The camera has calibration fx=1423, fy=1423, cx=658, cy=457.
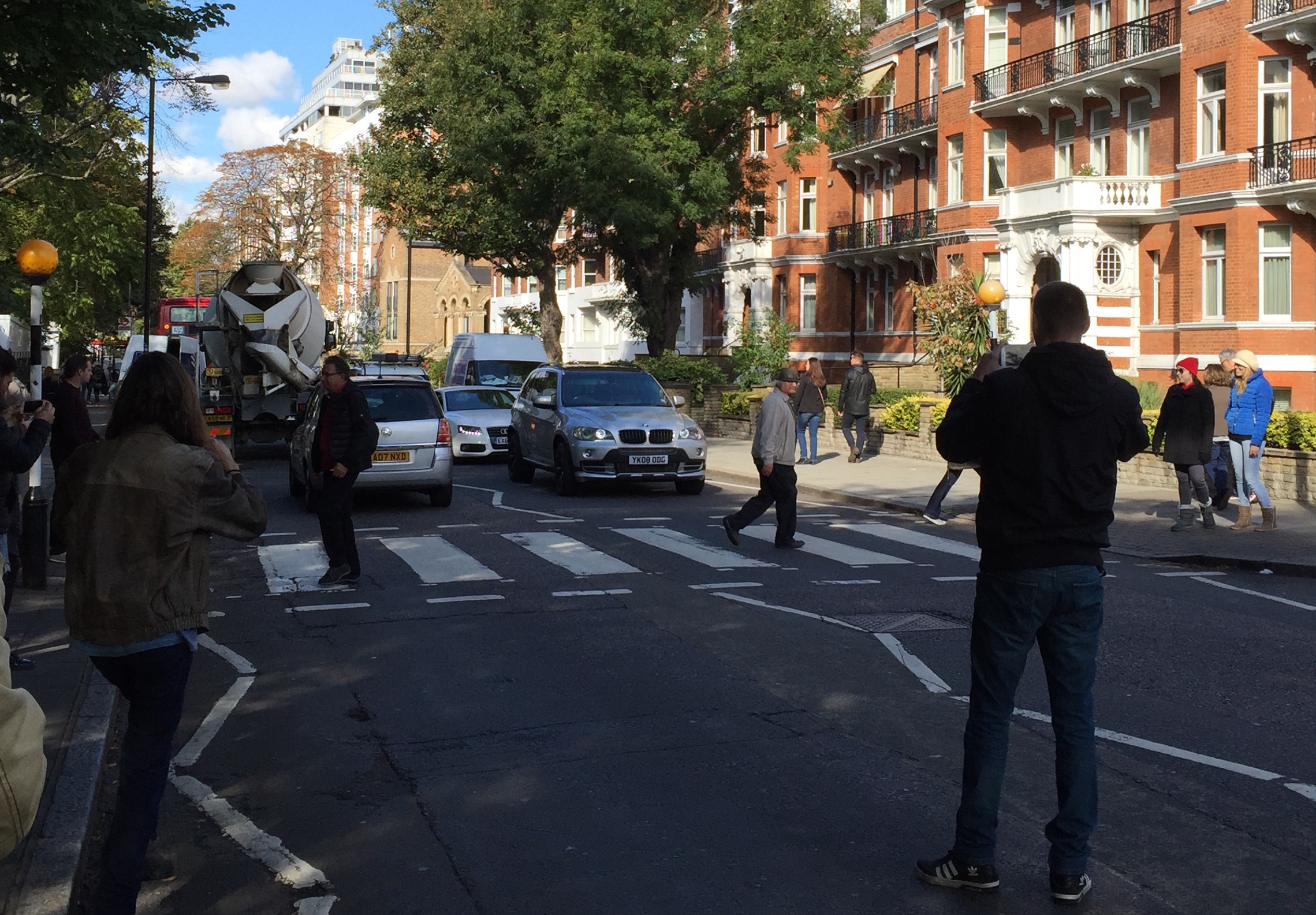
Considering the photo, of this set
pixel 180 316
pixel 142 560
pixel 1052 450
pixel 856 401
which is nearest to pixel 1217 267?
pixel 856 401

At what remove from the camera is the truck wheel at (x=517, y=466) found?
2186cm

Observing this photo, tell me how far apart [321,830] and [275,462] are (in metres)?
21.9

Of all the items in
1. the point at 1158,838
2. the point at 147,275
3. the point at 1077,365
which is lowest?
the point at 1158,838

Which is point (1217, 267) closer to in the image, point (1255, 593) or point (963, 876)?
point (1255, 593)

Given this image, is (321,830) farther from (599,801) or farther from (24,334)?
(24,334)

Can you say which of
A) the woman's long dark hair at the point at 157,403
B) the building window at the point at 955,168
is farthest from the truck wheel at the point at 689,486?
the building window at the point at 955,168

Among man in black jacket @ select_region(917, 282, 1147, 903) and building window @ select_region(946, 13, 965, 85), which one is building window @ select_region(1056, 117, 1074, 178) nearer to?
building window @ select_region(946, 13, 965, 85)

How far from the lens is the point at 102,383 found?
60.7 metres

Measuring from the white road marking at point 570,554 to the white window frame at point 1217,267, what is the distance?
20906 millimetres

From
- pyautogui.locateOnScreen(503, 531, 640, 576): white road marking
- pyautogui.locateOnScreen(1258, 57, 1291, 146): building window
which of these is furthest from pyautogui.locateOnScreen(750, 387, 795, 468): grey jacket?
pyautogui.locateOnScreen(1258, 57, 1291, 146): building window

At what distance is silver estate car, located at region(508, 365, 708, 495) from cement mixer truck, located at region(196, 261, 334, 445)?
7199 mm

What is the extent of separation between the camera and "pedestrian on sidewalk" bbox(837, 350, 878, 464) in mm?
24984

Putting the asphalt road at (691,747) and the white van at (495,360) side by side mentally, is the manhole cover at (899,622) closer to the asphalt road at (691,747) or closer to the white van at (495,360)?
the asphalt road at (691,747)

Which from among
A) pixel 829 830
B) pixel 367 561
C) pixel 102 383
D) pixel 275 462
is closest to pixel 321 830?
pixel 829 830
